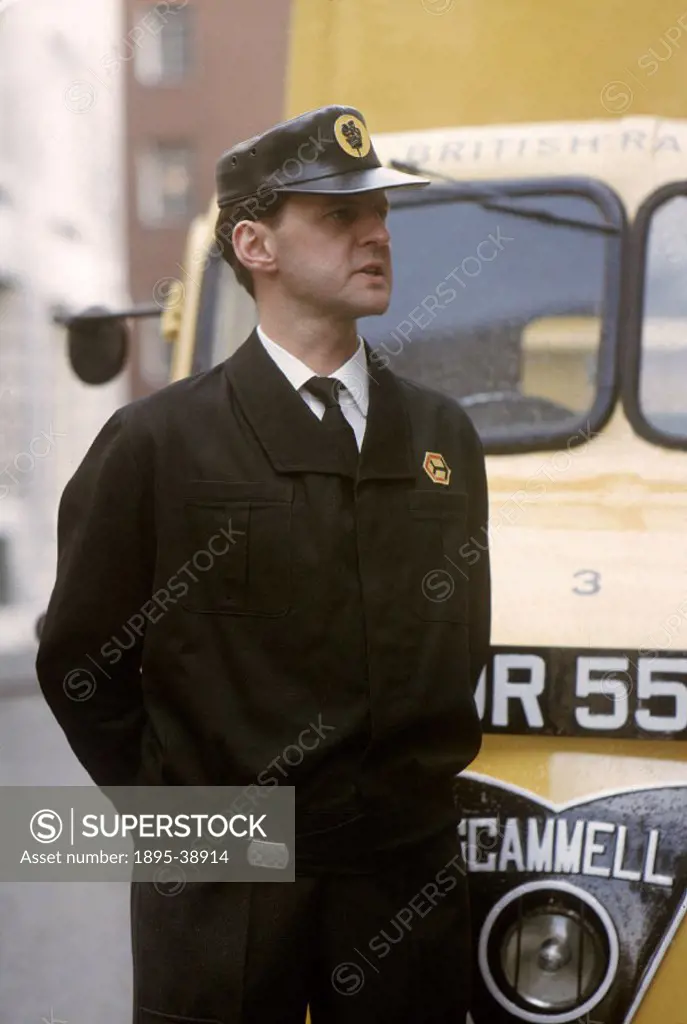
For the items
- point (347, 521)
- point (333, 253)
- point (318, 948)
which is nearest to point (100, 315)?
point (333, 253)

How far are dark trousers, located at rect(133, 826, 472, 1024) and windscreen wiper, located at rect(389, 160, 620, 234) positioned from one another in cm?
149

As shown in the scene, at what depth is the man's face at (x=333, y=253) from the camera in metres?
2.36

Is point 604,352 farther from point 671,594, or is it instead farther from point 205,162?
point 205,162

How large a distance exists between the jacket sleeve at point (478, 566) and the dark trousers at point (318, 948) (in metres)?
0.33

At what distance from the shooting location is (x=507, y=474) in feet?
9.54

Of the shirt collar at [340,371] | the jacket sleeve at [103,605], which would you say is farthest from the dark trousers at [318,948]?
the shirt collar at [340,371]

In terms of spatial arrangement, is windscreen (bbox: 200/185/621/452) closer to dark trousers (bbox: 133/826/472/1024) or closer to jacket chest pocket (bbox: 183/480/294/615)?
jacket chest pocket (bbox: 183/480/294/615)

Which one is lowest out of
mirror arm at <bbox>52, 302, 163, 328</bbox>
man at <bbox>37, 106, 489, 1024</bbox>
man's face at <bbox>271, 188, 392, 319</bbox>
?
man at <bbox>37, 106, 489, 1024</bbox>

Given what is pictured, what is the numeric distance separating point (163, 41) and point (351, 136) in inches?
39.7

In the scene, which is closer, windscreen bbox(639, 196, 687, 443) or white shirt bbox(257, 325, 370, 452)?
white shirt bbox(257, 325, 370, 452)

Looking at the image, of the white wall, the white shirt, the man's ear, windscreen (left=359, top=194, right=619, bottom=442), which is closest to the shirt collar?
the white shirt

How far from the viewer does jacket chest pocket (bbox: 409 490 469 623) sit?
7.57ft

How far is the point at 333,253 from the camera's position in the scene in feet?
7.75

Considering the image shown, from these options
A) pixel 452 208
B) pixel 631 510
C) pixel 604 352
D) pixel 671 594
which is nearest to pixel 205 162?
pixel 452 208
